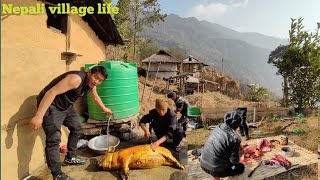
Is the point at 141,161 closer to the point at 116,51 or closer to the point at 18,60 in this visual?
the point at 18,60

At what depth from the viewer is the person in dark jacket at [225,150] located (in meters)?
3.85

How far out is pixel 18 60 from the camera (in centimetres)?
380

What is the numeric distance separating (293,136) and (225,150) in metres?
5.70

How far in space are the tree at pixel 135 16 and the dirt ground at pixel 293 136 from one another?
21.1 meters

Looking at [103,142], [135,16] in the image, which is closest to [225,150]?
[103,142]

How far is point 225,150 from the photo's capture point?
12.9 feet

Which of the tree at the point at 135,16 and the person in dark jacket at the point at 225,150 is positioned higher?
the tree at the point at 135,16

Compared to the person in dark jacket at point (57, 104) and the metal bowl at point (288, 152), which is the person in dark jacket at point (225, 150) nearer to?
the metal bowl at point (288, 152)

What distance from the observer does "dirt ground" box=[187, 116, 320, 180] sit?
4.89 meters

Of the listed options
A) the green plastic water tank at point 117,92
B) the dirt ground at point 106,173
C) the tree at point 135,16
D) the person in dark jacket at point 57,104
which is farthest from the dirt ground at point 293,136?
the tree at point 135,16

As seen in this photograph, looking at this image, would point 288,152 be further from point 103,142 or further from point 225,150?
point 103,142

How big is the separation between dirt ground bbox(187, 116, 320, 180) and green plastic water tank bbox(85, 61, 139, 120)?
2.36 m

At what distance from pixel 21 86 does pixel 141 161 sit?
7.92ft

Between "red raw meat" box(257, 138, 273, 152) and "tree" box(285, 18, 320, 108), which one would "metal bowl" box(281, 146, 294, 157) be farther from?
"tree" box(285, 18, 320, 108)
